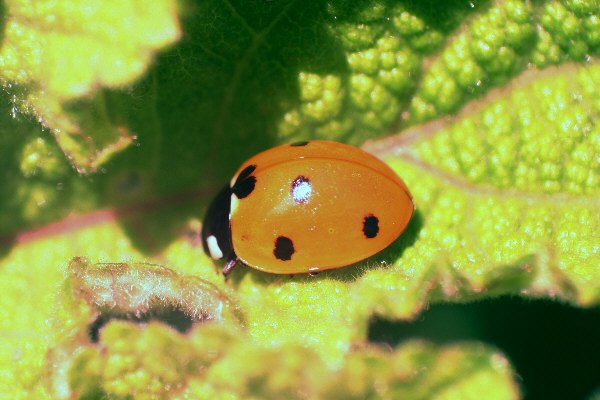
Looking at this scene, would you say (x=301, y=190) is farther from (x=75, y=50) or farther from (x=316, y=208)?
(x=75, y=50)

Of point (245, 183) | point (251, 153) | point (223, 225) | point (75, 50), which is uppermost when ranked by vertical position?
point (75, 50)

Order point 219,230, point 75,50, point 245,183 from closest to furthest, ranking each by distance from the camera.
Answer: point 75,50 < point 245,183 < point 219,230

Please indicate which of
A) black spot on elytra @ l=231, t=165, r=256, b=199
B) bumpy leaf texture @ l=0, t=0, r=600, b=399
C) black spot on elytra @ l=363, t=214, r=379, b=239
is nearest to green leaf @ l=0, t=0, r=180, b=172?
bumpy leaf texture @ l=0, t=0, r=600, b=399

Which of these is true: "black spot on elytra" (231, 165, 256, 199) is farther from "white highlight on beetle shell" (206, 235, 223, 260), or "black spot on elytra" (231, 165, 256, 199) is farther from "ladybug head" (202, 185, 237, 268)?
"white highlight on beetle shell" (206, 235, 223, 260)

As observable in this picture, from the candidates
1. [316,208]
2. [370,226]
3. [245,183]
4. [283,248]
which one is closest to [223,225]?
[245,183]

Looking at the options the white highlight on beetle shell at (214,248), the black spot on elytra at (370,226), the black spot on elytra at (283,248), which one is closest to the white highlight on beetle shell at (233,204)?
the white highlight on beetle shell at (214,248)

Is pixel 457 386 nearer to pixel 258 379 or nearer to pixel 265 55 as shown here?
pixel 258 379

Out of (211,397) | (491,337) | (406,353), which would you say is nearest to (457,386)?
(406,353)
